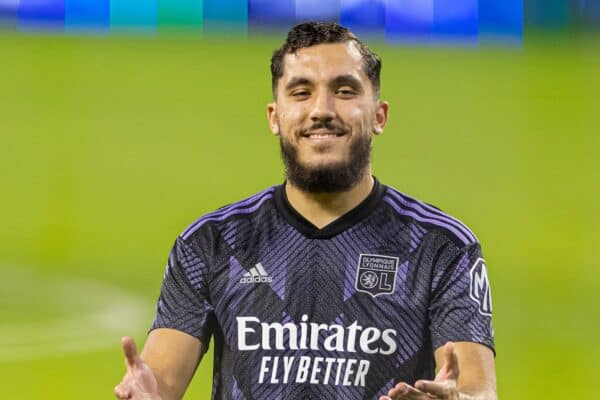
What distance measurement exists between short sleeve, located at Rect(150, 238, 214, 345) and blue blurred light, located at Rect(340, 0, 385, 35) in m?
5.22

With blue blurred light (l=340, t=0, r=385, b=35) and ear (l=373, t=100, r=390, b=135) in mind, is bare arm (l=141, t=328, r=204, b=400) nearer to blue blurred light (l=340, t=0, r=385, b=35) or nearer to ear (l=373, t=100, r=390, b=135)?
ear (l=373, t=100, r=390, b=135)

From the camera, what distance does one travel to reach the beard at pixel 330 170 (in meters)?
3.62

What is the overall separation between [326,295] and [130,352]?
66cm

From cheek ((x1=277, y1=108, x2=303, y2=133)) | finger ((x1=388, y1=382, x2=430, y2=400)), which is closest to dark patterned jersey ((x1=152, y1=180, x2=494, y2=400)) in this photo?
cheek ((x1=277, y1=108, x2=303, y2=133))

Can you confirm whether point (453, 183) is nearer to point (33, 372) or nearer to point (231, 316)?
point (33, 372)

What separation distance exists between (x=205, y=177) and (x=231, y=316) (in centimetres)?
402

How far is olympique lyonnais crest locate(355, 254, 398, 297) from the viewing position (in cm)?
365

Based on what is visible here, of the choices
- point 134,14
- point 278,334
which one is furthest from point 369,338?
point 134,14

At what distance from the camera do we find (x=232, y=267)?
3719 millimetres

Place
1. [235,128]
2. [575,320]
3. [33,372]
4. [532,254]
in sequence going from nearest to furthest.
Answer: [33,372]
[575,320]
[532,254]
[235,128]

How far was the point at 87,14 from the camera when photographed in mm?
9469

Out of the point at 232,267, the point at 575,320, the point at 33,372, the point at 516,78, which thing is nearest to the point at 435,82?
the point at 516,78

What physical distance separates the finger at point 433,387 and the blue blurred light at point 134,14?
6763 mm

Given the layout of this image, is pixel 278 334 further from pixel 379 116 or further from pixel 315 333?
pixel 379 116
